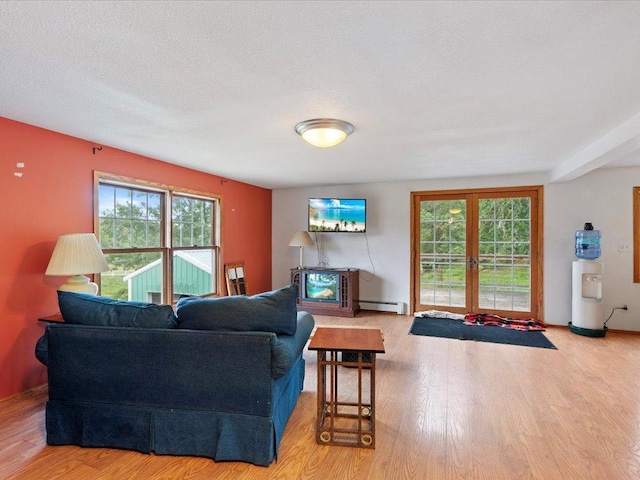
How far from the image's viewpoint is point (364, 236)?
585 centimetres

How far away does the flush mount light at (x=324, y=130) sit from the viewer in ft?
8.70

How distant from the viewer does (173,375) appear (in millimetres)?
1931

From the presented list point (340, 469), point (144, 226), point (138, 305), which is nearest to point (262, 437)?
point (340, 469)

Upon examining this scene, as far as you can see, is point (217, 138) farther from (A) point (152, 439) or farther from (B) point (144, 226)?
(A) point (152, 439)

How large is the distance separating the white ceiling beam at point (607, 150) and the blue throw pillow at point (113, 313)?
3.62 m

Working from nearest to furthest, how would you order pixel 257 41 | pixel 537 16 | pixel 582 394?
1. pixel 537 16
2. pixel 257 41
3. pixel 582 394

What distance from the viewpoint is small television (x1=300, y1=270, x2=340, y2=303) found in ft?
18.1

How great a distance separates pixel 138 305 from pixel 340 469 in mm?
1531

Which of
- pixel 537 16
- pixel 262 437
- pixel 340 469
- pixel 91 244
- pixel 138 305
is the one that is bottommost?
pixel 340 469

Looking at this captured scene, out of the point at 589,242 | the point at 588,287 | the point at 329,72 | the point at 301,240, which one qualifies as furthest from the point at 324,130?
the point at 588,287

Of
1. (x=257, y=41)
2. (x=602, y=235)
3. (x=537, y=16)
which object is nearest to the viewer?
(x=537, y=16)

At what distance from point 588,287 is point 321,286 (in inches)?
147

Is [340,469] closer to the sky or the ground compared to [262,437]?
closer to the ground

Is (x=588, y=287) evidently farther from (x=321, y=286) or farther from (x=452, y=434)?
(x=321, y=286)
